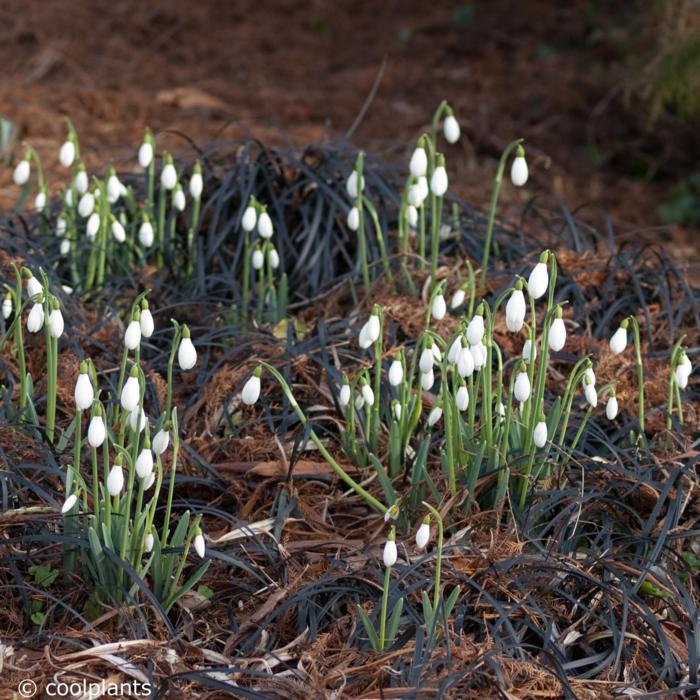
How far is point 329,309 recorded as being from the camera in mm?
3818

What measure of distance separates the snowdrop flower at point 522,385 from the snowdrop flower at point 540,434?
12cm

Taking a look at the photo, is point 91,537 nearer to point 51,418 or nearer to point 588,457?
point 51,418

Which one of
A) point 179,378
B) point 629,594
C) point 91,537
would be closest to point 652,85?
point 179,378

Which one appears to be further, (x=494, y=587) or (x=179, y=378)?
(x=179, y=378)

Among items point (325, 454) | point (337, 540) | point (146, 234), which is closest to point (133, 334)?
point (325, 454)

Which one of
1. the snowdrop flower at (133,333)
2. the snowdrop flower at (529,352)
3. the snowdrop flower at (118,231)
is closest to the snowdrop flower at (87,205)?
the snowdrop flower at (118,231)

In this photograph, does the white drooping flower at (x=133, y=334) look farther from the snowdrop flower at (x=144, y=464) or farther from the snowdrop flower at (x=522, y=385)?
the snowdrop flower at (x=522, y=385)

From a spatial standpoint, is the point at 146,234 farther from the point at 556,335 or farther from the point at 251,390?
the point at 556,335

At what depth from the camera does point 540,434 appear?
2680mm

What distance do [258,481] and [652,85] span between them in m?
4.15

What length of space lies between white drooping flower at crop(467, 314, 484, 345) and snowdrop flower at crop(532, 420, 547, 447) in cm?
33

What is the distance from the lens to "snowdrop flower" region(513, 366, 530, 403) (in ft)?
8.40

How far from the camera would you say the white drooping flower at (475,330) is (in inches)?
95.2

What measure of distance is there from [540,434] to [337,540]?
57 cm
